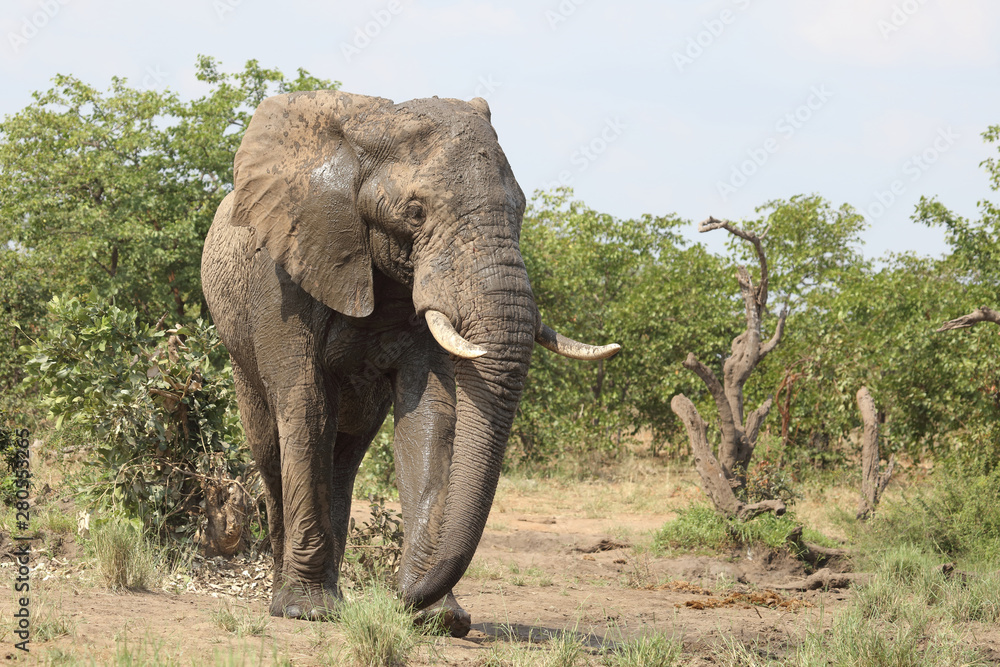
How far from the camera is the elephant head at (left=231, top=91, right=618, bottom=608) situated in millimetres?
4633

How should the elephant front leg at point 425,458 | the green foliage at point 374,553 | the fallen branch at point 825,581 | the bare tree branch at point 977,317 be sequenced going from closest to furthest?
the elephant front leg at point 425,458, the green foliage at point 374,553, the fallen branch at point 825,581, the bare tree branch at point 977,317

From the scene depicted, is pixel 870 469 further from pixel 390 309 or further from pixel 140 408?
pixel 140 408

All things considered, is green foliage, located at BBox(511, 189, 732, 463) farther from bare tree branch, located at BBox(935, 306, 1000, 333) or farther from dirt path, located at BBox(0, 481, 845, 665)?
bare tree branch, located at BBox(935, 306, 1000, 333)

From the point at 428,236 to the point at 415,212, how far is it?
5.8 inches

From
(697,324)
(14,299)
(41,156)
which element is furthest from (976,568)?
(41,156)

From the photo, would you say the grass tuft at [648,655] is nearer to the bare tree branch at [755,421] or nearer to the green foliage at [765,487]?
the green foliage at [765,487]

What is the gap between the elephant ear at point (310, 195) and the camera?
16.8ft

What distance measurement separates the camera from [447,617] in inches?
201

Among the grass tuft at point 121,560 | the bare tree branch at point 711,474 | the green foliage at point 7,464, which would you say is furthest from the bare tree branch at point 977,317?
the green foliage at point 7,464

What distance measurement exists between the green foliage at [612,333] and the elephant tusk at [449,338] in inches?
472

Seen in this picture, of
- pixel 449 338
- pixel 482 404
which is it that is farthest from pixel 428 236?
pixel 482 404

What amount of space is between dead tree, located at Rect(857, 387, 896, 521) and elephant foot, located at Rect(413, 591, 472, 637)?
6.60m

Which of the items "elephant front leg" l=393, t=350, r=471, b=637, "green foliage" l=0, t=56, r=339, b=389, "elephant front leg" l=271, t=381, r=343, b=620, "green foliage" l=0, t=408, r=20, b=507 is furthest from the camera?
"green foliage" l=0, t=56, r=339, b=389

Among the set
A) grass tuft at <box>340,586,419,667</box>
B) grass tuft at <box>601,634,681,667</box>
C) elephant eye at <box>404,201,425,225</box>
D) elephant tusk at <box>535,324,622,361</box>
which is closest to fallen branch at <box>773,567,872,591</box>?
grass tuft at <box>601,634,681,667</box>
